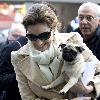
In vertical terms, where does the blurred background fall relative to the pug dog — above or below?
below

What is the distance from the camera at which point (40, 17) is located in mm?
3049

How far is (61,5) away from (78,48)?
10671mm

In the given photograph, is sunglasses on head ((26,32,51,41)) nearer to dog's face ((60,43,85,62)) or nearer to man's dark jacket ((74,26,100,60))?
dog's face ((60,43,85,62))

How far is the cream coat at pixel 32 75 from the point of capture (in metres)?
3.14

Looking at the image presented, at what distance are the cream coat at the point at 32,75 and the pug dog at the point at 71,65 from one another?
10 centimetres

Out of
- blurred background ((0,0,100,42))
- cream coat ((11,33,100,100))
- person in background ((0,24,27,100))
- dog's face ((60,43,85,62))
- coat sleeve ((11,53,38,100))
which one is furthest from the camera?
blurred background ((0,0,100,42))

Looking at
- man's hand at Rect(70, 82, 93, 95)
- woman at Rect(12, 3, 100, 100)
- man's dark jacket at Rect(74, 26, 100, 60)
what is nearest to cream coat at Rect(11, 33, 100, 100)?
woman at Rect(12, 3, 100, 100)

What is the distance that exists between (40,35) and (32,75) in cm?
37

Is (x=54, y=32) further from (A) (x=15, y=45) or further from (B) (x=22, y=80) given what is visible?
(A) (x=15, y=45)

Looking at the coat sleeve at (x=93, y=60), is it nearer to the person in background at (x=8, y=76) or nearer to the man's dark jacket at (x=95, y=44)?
the man's dark jacket at (x=95, y=44)

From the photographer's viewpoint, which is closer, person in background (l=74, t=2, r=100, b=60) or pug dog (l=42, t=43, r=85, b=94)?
pug dog (l=42, t=43, r=85, b=94)

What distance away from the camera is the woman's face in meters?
3.03

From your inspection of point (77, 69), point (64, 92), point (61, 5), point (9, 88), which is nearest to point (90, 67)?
point (77, 69)

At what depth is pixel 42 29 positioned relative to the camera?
306 centimetres
